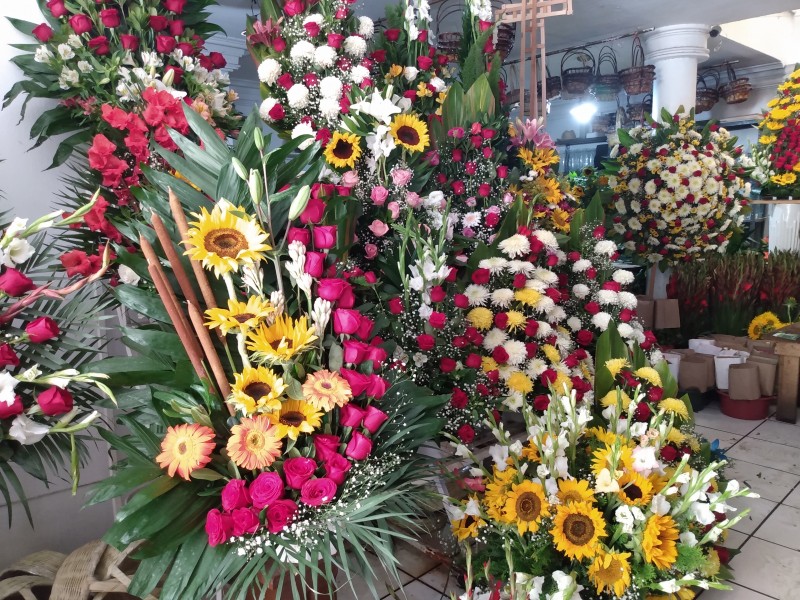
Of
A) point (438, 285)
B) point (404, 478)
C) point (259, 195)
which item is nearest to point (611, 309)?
point (438, 285)

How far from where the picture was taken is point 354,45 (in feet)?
6.16

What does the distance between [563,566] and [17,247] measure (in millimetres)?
1429

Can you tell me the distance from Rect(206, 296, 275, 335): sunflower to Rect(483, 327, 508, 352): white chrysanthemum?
107 centimetres

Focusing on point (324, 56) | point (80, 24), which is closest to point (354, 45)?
point (324, 56)

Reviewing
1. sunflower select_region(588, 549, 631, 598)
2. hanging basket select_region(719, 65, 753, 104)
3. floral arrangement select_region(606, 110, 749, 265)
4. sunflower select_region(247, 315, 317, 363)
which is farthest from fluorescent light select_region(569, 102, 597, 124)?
sunflower select_region(247, 315, 317, 363)

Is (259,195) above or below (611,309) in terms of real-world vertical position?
above

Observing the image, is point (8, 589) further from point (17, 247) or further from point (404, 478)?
point (404, 478)

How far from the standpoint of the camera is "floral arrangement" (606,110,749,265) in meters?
3.74

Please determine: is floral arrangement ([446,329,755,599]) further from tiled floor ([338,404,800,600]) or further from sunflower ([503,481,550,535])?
tiled floor ([338,404,800,600])

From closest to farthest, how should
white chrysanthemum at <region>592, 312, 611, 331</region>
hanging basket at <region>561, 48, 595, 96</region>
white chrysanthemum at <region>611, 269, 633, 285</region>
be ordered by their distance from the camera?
white chrysanthemum at <region>592, 312, 611, 331</region>, white chrysanthemum at <region>611, 269, 633, 285</region>, hanging basket at <region>561, 48, 595, 96</region>

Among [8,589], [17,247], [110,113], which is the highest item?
[110,113]

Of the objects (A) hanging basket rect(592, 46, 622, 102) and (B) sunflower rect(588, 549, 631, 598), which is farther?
(A) hanging basket rect(592, 46, 622, 102)

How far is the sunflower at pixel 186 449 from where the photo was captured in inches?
→ 32.6

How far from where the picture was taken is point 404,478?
1.05 meters
